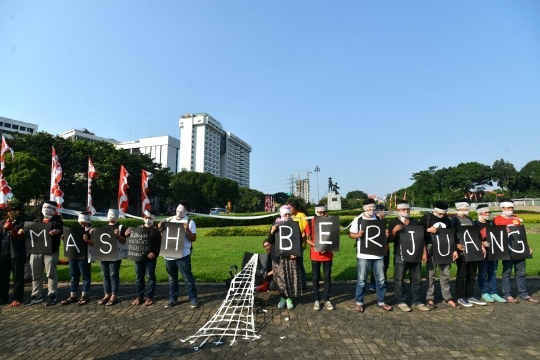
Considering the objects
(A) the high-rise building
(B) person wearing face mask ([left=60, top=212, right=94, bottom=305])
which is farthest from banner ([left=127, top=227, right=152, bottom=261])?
(A) the high-rise building

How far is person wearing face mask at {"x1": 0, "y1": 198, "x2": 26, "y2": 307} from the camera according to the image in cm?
684

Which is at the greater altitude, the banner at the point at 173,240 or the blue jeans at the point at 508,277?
the banner at the point at 173,240

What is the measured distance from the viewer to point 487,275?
7.04 metres

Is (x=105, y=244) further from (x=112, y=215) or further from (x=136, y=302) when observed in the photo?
(x=136, y=302)

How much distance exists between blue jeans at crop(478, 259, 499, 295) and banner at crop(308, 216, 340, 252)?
324cm

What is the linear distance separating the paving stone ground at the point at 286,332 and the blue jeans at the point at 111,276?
0.34 meters

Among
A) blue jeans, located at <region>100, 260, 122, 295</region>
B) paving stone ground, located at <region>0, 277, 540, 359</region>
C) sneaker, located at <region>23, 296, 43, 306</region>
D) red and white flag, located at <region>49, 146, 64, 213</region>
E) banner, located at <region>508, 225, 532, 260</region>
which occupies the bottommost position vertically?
paving stone ground, located at <region>0, 277, 540, 359</region>

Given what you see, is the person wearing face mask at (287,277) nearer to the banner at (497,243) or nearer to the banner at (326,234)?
the banner at (326,234)

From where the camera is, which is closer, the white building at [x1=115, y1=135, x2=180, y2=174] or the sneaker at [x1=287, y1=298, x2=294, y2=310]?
the sneaker at [x1=287, y1=298, x2=294, y2=310]

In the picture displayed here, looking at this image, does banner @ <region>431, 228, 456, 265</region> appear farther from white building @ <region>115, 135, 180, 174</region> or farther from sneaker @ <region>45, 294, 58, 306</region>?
white building @ <region>115, 135, 180, 174</region>

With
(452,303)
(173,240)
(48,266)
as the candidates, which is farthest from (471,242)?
(48,266)

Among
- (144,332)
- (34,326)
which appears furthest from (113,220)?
(144,332)

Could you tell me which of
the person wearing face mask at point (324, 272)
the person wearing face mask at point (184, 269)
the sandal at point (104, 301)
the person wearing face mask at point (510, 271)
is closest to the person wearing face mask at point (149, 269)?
the person wearing face mask at point (184, 269)

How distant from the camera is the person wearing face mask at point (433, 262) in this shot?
6398mm
